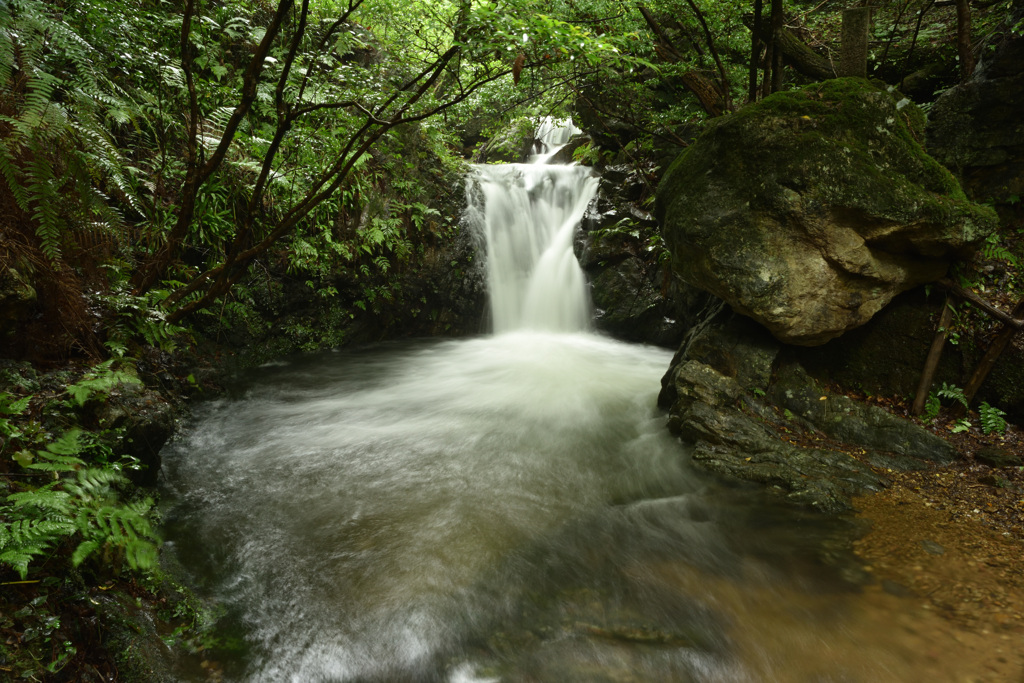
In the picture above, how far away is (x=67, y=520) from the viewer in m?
2.09

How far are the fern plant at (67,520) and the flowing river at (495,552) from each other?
30.5 inches

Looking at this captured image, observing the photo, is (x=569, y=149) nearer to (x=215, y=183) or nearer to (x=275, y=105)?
(x=215, y=183)

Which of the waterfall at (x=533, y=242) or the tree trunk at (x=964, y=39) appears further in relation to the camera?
the waterfall at (x=533, y=242)

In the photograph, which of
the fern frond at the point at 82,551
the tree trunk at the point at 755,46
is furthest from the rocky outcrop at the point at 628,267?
the fern frond at the point at 82,551

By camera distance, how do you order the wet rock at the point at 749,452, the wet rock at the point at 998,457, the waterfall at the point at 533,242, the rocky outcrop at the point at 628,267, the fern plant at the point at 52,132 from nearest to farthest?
1. the fern plant at the point at 52,132
2. the wet rock at the point at 749,452
3. the wet rock at the point at 998,457
4. the rocky outcrop at the point at 628,267
5. the waterfall at the point at 533,242

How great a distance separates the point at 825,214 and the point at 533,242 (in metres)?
7.28

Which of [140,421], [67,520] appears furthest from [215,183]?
[67,520]

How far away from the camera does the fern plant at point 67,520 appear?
6.33ft

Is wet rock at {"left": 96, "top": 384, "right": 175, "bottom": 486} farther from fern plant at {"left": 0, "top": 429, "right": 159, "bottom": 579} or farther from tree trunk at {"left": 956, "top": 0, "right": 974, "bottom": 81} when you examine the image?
tree trunk at {"left": 956, "top": 0, "right": 974, "bottom": 81}

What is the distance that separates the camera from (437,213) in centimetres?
1022

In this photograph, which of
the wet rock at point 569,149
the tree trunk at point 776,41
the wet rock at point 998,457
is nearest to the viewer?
the wet rock at point 998,457

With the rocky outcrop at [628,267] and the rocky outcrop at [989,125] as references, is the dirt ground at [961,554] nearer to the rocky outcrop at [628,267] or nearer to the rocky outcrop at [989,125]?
the rocky outcrop at [989,125]

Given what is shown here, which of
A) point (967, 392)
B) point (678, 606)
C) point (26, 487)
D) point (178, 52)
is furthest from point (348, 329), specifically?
point (967, 392)

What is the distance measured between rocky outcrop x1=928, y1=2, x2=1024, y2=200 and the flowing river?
4.66m
